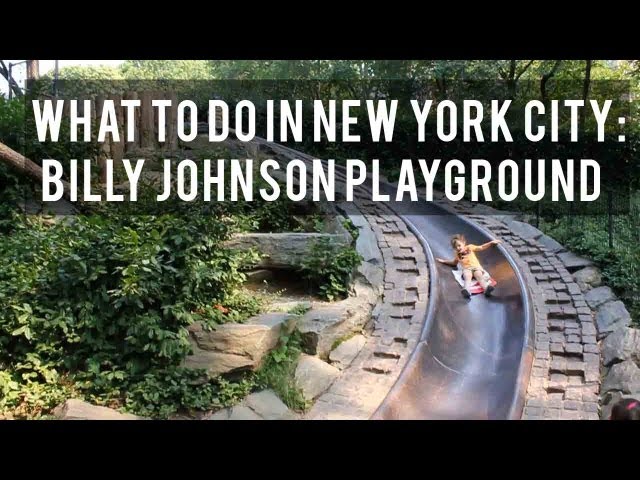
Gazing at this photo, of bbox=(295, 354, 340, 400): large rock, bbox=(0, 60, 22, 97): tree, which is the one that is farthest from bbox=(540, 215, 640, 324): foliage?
bbox=(0, 60, 22, 97): tree

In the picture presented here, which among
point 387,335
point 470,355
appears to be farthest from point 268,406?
point 470,355

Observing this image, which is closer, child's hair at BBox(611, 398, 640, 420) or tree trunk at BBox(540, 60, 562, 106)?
child's hair at BBox(611, 398, 640, 420)

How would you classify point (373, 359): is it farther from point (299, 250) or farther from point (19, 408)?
point (19, 408)

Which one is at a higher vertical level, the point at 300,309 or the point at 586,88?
the point at 586,88

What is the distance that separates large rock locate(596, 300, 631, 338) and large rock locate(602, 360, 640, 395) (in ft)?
2.24

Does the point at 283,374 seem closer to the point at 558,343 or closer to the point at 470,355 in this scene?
the point at 470,355

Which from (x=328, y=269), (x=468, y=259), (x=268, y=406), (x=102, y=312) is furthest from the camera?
(x=468, y=259)

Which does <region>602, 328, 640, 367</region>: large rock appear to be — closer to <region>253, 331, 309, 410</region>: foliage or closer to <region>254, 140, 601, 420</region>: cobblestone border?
<region>254, 140, 601, 420</region>: cobblestone border

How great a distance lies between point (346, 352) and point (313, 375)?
61 centimetres

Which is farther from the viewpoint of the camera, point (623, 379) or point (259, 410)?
point (623, 379)

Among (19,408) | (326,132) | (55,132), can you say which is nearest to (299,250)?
(19,408)

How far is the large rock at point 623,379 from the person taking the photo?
4453 millimetres

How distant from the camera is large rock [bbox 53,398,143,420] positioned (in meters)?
3.62

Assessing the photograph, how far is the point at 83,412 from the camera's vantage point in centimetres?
366
